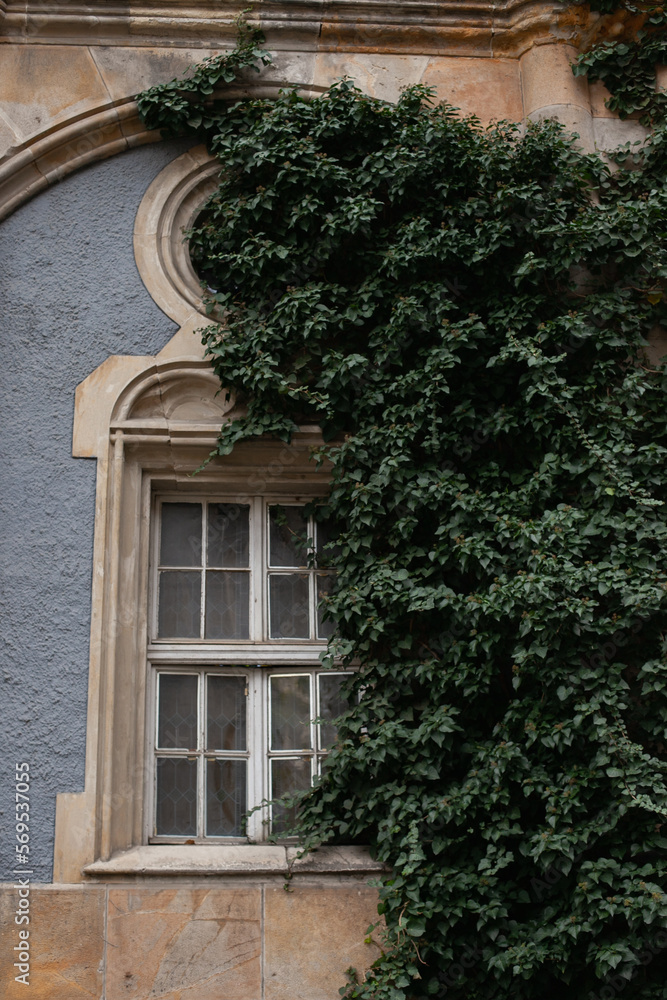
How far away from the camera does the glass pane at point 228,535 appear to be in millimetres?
5934

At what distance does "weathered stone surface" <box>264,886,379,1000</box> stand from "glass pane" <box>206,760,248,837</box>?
1.57ft

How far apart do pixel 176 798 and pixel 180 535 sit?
1322 millimetres

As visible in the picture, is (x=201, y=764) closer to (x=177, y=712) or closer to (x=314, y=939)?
(x=177, y=712)

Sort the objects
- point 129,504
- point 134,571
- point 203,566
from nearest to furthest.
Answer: point 134,571 < point 129,504 < point 203,566

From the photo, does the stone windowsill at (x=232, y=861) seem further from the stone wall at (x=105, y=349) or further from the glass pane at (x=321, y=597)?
the glass pane at (x=321, y=597)

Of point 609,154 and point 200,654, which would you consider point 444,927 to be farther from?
point 609,154

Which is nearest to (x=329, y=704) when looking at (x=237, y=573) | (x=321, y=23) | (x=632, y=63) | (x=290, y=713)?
(x=290, y=713)

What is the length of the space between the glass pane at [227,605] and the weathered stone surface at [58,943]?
1370mm

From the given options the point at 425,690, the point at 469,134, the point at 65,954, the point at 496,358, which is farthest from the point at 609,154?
the point at 65,954

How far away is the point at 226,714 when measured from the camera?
573 cm

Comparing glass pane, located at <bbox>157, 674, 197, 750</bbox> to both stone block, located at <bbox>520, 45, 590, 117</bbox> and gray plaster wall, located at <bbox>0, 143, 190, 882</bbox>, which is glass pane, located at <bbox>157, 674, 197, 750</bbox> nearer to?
gray plaster wall, located at <bbox>0, 143, 190, 882</bbox>

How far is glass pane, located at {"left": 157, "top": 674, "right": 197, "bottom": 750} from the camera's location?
5.63m

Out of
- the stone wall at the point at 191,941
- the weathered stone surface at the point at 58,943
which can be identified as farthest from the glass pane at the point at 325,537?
the weathered stone surface at the point at 58,943

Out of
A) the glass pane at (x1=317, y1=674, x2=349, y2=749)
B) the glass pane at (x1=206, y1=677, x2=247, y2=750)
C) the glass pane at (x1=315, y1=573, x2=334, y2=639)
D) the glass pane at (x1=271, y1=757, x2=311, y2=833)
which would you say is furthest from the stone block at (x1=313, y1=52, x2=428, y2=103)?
the glass pane at (x1=271, y1=757, x2=311, y2=833)
